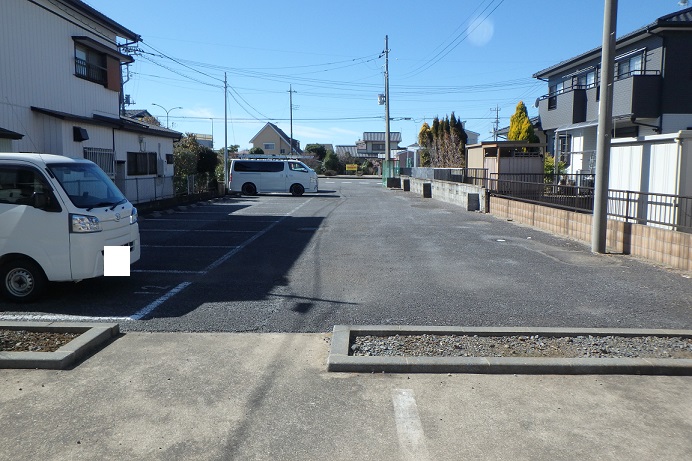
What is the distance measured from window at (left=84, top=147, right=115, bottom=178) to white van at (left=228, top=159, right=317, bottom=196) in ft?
36.9

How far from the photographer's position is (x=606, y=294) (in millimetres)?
7633

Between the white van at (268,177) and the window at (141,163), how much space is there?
7420mm

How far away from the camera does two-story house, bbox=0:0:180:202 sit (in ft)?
46.9

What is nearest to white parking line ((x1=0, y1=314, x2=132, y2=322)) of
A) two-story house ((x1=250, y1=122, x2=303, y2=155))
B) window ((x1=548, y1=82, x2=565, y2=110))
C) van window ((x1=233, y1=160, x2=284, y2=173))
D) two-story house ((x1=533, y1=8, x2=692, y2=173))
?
two-story house ((x1=533, y1=8, x2=692, y2=173))

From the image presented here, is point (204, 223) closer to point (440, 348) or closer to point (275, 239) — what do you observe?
point (275, 239)

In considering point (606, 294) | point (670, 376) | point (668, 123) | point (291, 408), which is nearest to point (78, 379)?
point (291, 408)

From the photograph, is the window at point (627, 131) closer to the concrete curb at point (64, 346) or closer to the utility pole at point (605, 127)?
the utility pole at point (605, 127)

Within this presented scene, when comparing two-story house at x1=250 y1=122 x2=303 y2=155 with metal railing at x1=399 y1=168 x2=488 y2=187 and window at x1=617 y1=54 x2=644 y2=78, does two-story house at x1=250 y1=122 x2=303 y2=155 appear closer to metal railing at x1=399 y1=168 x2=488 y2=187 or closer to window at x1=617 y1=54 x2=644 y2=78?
metal railing at x1=399 y1=168 x2=488 y2=187

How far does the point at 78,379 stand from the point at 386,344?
2652 mm

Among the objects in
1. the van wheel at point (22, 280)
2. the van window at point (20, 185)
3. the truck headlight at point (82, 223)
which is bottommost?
the van wheel at point (22, 280)

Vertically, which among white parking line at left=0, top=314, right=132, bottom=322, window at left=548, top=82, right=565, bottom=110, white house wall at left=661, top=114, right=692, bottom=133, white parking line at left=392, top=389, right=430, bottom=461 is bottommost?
white parking line at left=392, top=389, right=430, bottom=461

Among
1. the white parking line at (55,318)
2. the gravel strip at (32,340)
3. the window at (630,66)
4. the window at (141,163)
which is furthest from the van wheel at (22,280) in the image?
the window at (630,66)

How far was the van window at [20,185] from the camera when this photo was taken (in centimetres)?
681

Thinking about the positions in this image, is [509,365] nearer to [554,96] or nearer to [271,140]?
[554,96]
